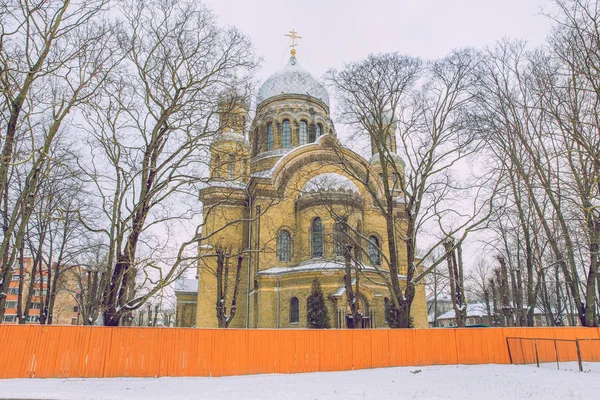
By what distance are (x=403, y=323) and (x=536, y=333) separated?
461cm

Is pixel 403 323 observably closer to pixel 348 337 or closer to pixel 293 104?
pixel 348 337

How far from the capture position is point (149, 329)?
11211 millimetres

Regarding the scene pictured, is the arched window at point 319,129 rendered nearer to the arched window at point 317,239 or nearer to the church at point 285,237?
the church at point 285,237

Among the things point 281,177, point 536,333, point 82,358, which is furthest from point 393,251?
point 281,177

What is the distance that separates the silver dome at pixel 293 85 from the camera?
1240 inches

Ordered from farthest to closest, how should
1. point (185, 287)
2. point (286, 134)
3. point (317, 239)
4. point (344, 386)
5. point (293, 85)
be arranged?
point (293, 85)
point (286, 134)
point (185, 287)
point (317, 239)
point (344, 386)

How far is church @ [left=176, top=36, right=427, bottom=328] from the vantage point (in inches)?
839

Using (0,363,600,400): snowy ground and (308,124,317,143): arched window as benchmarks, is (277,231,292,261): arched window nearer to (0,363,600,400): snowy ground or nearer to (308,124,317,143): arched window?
(308,124,317,143): arched window

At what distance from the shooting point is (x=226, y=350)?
1153 centimetres

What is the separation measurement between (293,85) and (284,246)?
13.2 meters

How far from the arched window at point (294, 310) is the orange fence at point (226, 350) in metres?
9.18

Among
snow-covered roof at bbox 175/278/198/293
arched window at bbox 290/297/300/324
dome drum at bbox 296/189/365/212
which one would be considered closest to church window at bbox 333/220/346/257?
dome drum at bbox 296/189/365/212

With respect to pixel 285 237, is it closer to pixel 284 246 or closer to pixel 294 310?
pixel 284 246

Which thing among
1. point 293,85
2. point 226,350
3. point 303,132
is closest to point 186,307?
point 303,132
